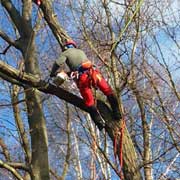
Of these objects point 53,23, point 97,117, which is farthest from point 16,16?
point 97,117

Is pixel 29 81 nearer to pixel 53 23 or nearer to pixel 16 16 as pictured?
pixel 53 23

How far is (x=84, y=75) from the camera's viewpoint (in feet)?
14.7

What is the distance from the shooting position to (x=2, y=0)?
616 centimetres

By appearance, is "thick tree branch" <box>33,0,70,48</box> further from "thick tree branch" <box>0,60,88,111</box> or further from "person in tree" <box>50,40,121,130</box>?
"thick tree branch" <box>0,60,88,111</box>

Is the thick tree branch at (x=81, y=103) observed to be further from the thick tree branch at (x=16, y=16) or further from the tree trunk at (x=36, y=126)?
the thick tree branch at (x=16, y=16)

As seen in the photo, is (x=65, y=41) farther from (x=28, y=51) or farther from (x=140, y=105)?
(x=140, y=105)

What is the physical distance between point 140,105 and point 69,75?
216 centimetres

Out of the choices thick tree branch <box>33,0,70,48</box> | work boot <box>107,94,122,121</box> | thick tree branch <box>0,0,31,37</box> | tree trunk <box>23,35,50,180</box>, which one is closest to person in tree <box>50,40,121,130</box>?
work boot <box>107,94,122,121</box>

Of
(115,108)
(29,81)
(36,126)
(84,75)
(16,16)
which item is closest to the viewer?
(29,81)

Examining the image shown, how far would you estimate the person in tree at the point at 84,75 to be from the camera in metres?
4.32

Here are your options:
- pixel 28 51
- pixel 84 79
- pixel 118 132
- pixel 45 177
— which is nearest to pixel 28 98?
pixel 28 51

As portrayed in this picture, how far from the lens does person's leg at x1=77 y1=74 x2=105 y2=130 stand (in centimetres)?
430

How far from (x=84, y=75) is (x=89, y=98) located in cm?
29

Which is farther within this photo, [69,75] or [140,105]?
[140,105]
